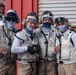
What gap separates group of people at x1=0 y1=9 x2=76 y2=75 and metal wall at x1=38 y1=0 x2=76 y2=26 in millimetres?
1657

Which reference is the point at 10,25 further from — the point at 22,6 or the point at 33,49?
the point at 22,6

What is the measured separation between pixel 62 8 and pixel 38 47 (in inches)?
85.9

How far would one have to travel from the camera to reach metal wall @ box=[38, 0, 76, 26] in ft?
22.5

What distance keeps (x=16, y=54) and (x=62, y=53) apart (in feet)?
2.84

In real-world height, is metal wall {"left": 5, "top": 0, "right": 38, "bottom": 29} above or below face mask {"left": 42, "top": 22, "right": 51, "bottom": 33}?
above

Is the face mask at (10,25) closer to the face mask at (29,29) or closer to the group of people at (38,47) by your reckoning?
the group of people at (38,47)

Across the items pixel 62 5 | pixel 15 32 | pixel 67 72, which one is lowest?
pixel 67 72

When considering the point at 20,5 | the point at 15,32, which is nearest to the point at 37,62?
the point at 15,32

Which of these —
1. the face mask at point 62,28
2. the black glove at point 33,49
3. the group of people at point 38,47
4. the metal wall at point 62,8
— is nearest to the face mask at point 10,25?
the group of people at point 38,47

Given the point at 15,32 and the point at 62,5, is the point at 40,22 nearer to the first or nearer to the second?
the point at 15,32

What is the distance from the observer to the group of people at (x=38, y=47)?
4938 mm

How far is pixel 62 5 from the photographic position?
6.88 m

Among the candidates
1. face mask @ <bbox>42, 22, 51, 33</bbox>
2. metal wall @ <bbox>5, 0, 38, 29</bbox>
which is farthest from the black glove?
metal wall @ <bbox>5, 0, 38, 29</bbox>

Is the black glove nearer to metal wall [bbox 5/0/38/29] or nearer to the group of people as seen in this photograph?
the group of people
